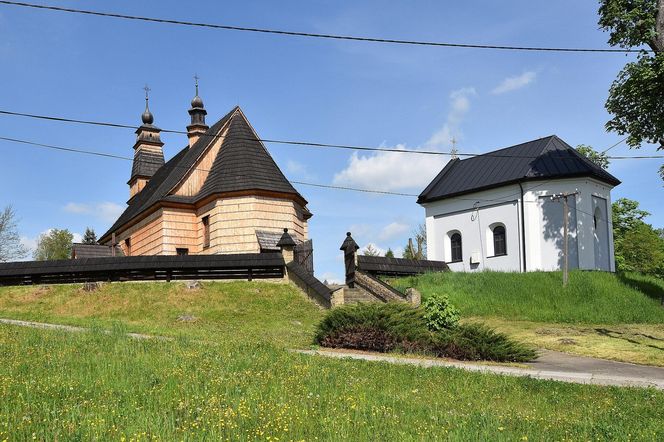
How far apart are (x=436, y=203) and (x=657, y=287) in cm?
1410

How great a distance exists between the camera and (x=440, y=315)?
1580cm

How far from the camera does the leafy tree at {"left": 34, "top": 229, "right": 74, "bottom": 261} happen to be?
83.9 metres

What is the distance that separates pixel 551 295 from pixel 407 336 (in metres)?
12.9

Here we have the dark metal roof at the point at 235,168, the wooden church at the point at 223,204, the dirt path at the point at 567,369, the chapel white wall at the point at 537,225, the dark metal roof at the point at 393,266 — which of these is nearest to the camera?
the dirt path at the point at 567,369

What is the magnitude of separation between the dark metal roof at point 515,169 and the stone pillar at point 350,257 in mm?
11139

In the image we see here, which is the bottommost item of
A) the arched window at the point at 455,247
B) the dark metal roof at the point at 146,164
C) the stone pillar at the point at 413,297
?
the stone pillar at the point at 413,297

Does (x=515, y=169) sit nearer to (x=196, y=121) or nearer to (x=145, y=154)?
(x=196, y=121)

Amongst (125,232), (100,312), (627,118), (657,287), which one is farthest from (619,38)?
(125,232)

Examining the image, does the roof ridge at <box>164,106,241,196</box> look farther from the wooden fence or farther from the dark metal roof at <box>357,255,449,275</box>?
the dark metal roof at <box>357,255,449,275</box>

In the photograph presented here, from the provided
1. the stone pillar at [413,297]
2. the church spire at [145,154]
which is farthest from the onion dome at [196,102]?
the stone pillar at [413,297]

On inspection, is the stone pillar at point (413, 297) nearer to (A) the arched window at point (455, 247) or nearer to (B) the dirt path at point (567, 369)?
(B) the dirt path at point (567, 369)

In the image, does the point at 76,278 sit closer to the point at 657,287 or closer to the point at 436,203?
the point at 436,203

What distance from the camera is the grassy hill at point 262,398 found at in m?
6.37

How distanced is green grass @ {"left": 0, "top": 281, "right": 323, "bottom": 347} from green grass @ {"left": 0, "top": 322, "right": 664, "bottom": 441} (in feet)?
28.5
